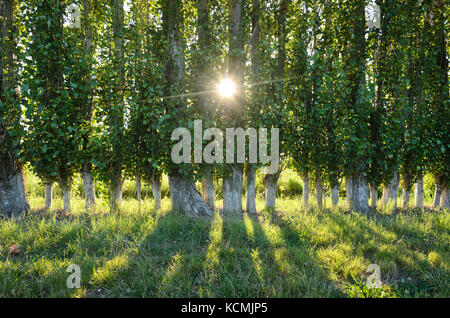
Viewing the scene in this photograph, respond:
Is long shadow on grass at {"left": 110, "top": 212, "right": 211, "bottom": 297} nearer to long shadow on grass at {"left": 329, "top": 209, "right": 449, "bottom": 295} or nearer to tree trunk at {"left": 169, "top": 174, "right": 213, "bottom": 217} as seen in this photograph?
tree trunk at {"left": 169, "top": 174, "right": 213, "bottom": 217}

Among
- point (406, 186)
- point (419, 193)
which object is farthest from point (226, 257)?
point (419, 193)

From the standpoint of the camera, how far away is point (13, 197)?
4.86m

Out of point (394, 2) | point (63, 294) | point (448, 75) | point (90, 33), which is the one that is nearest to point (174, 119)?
point (90, 33)

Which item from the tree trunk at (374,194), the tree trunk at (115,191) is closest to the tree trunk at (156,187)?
the tree trunk at (115,191)

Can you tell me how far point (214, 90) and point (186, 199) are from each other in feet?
7.39

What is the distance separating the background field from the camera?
256 cm

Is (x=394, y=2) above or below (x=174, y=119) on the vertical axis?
above

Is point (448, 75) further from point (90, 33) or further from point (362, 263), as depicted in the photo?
point (90, 33)

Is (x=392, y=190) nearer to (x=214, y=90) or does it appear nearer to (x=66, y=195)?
(x=214, y=90)

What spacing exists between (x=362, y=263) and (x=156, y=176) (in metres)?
3.96

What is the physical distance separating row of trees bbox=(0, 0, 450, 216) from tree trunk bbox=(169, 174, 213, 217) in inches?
0.8

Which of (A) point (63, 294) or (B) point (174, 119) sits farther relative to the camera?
(B) point (174, 119)
